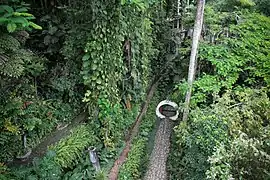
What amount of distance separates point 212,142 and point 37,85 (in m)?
Result: 3.85

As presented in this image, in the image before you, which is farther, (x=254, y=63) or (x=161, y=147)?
(x=161, y=147)

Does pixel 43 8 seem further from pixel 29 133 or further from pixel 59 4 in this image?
pixel 29 133

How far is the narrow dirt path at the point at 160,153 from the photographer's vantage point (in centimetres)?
658

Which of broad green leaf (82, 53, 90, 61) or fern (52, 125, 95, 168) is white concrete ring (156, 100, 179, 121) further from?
broad green leaf (82, 53, 90, 61)

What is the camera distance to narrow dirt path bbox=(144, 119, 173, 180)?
21.6ft

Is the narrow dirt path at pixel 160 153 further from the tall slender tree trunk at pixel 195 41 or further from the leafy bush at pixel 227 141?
the tall slender tree trunk at pixel 195 41

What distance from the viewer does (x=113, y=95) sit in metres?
6.42

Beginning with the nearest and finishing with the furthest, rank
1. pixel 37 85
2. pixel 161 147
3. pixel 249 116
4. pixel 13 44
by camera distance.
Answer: pixel 13 44, pixel 249 116, pixel 37 85, pixel 161 147

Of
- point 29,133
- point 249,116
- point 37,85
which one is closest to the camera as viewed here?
point 249,116

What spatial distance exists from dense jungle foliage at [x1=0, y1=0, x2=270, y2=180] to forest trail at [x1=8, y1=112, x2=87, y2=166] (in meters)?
0.04

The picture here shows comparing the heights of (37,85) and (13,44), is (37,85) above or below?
below

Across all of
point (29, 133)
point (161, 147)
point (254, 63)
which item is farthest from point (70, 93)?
point (254, 63)

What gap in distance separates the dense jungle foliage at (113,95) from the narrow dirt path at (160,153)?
20cm

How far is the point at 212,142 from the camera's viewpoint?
5121mm
